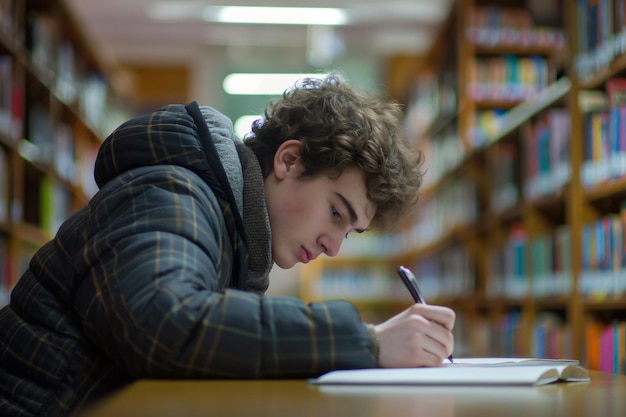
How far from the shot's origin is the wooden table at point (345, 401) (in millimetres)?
682

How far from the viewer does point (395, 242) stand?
7.73 metres

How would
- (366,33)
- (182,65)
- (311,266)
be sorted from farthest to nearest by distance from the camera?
(182,65), (366,33), (311,266)

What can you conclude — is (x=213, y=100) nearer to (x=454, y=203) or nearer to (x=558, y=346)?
(x=454, y=203)

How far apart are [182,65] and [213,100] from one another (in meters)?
0.53

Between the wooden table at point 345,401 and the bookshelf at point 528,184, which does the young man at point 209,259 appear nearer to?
the wooden table at point 345,401

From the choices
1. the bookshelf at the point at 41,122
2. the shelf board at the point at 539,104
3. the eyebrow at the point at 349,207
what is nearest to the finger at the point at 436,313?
the eyebrow at the point at 349,207

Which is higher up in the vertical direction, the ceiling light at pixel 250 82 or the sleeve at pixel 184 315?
the ceiling light at pixel 250 82

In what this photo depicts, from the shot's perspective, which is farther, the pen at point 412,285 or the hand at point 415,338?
the pen at point 412,285

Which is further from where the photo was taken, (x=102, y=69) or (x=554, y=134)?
(x=102, y=69)

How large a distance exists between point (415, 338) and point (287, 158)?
0.47m

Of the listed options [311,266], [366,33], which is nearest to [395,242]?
[311,266]

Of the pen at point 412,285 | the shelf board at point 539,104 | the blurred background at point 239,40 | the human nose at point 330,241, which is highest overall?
the blurred background at point 239,40

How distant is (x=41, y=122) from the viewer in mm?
4191

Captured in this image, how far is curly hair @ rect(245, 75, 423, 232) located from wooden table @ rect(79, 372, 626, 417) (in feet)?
1.67
